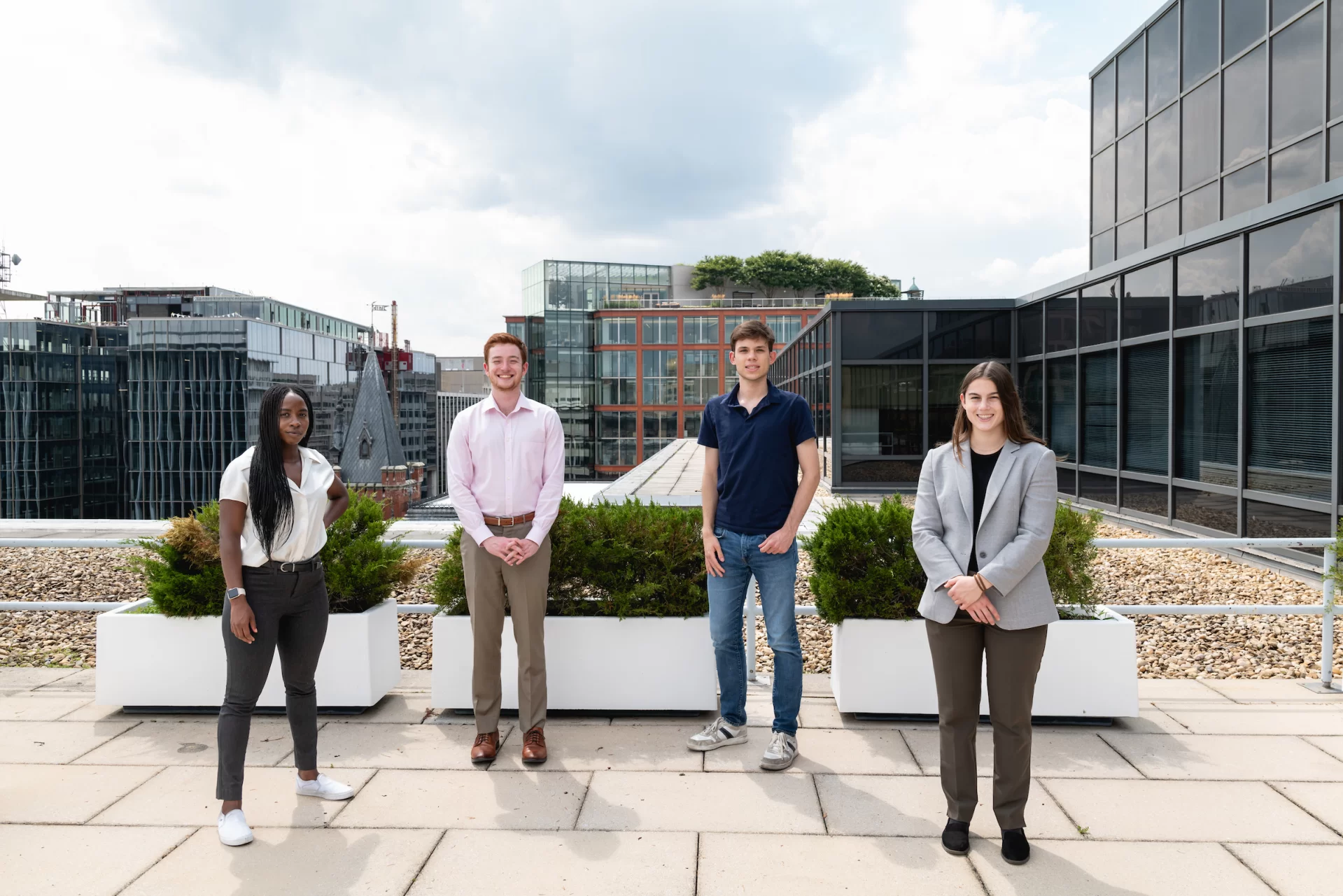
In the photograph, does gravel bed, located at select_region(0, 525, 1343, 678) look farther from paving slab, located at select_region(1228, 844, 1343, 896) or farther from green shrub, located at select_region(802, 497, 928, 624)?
paving slab, located at select_region(1228, 844, 1343, 896)

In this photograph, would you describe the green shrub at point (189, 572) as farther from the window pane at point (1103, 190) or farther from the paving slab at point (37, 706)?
the window pane at point (1103, 190)

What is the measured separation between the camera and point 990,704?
10.1 ft

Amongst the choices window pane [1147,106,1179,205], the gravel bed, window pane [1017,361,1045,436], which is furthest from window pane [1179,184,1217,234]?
the gravel bed

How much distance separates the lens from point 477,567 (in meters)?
4.05

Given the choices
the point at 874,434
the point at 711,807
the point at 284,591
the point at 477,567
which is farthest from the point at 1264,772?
the point at 874,434

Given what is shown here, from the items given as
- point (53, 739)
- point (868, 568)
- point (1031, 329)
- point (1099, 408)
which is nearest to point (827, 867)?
point (868, 568)

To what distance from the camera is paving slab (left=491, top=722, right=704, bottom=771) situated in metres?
3.91

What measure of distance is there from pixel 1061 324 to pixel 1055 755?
1231cm

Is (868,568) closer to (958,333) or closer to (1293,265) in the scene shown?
(1293,265)

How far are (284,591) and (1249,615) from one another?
26.1 ft

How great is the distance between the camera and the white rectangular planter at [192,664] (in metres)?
4.56

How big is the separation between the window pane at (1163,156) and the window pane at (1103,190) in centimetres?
171

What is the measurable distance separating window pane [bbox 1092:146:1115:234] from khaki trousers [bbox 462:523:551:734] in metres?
19.9

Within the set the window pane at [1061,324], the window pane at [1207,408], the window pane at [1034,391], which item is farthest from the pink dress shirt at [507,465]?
the window pane at [1034,391]
